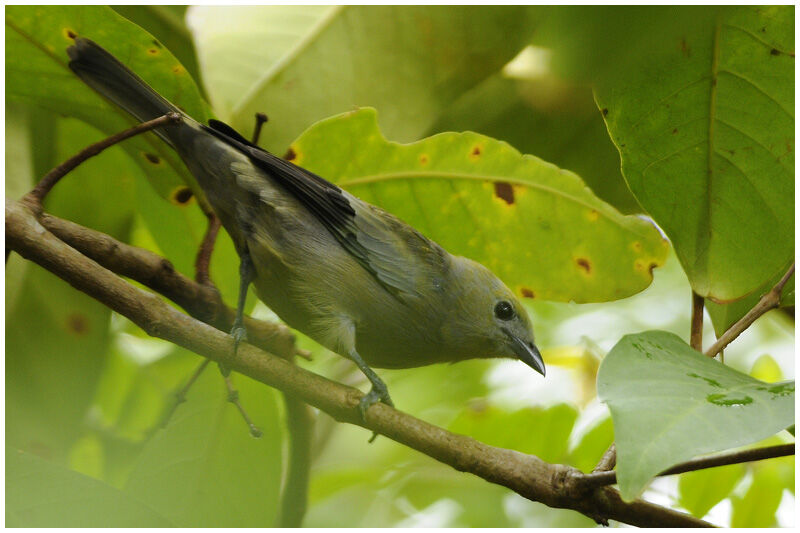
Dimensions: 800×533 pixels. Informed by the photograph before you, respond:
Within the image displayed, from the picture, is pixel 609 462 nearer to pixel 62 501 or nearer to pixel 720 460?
pixel 720 460

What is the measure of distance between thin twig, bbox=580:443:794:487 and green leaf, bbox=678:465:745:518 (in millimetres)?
1030

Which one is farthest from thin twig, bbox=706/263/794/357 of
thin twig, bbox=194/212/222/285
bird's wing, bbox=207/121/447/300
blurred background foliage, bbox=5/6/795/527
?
thin twig, bbox=194/212/222/285

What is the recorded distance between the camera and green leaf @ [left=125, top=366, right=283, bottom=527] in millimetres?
2160

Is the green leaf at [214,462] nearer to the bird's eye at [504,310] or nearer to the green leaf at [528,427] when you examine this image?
the green leaf at [528,427]

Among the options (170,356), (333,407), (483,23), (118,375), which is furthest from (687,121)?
(118,375)

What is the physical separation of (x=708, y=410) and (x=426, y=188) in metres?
1.21

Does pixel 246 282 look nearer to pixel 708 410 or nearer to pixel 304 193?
pixel 304 193

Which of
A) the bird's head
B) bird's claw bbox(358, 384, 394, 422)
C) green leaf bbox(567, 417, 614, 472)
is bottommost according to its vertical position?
bird's claw bbox(358, 384, 394, 422)

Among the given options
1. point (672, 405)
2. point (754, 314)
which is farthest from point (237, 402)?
point (754, 314)

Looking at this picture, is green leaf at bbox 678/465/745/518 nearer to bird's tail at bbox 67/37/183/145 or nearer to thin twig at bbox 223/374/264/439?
thin twig at bbox 223/374/264/439

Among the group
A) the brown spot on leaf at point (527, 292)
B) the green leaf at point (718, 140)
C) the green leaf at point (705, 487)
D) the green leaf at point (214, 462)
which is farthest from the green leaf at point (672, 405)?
the green leaf at point (214, 462)

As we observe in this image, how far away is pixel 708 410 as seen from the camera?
1.43m

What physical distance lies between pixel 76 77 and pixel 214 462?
1159mm

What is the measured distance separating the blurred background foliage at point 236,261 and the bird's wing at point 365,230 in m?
0.11
